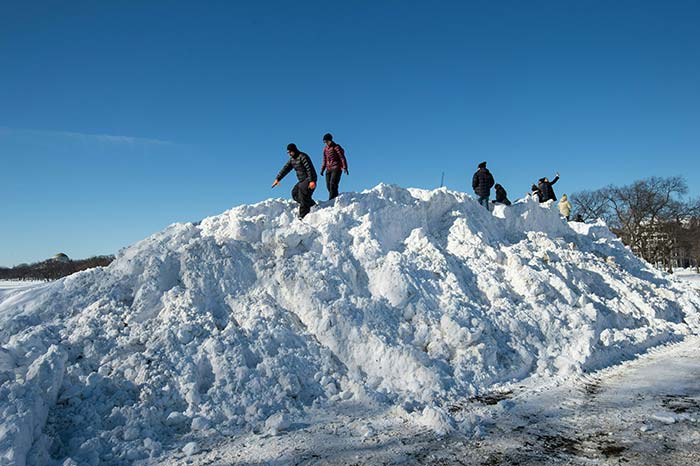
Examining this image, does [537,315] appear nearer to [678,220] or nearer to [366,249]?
[366,249]

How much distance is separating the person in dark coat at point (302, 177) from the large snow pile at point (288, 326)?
0.95ft

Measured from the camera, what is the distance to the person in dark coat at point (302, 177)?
849 cm

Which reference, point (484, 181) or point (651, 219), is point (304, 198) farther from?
point (651, 219)

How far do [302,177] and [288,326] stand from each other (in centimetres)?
354

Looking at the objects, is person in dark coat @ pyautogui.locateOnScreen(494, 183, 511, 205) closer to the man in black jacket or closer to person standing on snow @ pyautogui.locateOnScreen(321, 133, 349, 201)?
the man in black jacket

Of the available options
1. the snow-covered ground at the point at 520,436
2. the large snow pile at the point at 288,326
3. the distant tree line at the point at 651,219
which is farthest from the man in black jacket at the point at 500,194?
the distant tree line at the point at 651,219

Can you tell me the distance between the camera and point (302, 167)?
870 centimetres

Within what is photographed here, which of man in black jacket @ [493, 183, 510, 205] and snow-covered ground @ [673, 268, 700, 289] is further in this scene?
snow-covered ground @ [673, 268, 700, 289]

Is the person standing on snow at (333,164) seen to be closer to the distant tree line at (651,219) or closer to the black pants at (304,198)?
the black pants at (304,198)

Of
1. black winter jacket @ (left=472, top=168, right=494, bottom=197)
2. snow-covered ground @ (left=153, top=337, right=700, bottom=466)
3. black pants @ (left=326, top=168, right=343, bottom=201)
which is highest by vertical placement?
black winter jacket @ (left=472, top=168, right=494, bottom=197)

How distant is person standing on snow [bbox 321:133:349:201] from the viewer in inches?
366

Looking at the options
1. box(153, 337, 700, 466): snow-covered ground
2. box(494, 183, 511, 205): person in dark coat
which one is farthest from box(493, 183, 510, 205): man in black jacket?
box(153, 337, 700, 466): snow-covered ground

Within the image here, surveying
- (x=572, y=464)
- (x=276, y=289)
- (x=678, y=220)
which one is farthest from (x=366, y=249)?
(x=678, y=220)

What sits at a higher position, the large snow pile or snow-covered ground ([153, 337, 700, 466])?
the large snow pile
